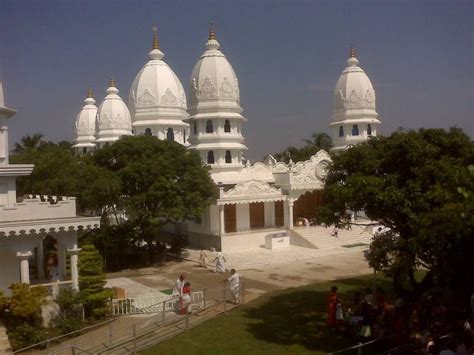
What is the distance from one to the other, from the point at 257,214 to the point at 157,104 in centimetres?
1611

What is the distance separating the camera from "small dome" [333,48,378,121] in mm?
45312

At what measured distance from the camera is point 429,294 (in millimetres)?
14711

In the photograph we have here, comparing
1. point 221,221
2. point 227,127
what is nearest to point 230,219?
point 221,221

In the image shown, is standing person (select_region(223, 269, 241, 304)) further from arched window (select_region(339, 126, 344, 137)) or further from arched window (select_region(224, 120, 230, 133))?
arched window (select_region(339, 126, 344, 137))

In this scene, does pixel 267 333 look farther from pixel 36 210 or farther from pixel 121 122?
pixel 121 122

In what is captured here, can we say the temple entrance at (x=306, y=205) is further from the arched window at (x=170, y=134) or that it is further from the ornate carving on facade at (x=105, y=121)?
the ornate carving on facade at (x=105, y=121)

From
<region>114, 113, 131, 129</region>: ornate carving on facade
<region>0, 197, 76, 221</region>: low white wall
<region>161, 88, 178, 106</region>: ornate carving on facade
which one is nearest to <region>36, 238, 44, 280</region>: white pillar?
<region>0, 197, 76, 221</region>: low white wall

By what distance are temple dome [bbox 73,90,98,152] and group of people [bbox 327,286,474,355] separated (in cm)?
4612

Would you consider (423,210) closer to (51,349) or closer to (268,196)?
(51,349)

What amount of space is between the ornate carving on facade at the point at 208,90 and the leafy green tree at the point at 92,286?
71.0ft

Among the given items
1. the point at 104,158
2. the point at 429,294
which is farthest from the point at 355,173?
the point at 104,158

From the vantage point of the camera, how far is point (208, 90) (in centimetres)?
3728

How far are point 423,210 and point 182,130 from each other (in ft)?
114

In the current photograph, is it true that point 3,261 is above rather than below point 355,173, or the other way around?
below
